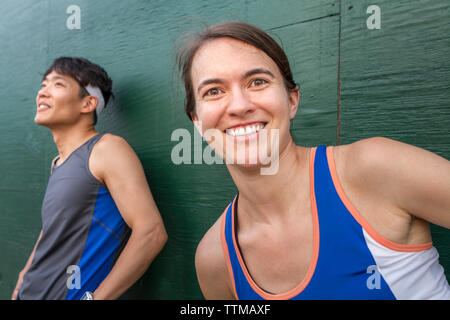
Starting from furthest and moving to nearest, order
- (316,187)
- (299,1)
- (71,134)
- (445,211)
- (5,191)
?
(5,191)
(71,134)
(299,1)
(316,187)
(445,211)

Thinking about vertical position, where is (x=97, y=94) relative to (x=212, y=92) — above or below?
above

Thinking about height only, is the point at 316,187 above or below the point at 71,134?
below

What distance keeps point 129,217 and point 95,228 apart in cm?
22

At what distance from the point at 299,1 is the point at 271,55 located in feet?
2.22

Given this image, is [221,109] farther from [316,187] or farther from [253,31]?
[316,187]

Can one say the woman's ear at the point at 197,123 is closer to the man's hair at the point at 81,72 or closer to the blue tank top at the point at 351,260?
the blue tank top at the point at 351,260

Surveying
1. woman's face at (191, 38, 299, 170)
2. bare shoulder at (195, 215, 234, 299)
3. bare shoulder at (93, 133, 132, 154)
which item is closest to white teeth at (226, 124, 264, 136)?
woman's face at (191, 38, 299, 170)

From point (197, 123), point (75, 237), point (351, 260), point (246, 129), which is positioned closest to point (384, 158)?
point (351, 260)

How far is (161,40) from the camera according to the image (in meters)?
2.17

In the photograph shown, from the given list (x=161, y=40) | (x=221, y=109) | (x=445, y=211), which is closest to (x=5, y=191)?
(x=161, y=40)

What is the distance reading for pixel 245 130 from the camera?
111 cm

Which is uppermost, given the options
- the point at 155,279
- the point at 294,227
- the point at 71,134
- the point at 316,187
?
the point at 71,134

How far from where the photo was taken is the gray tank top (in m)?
1.68

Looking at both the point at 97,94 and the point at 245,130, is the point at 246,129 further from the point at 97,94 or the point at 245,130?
the point at 97,94
